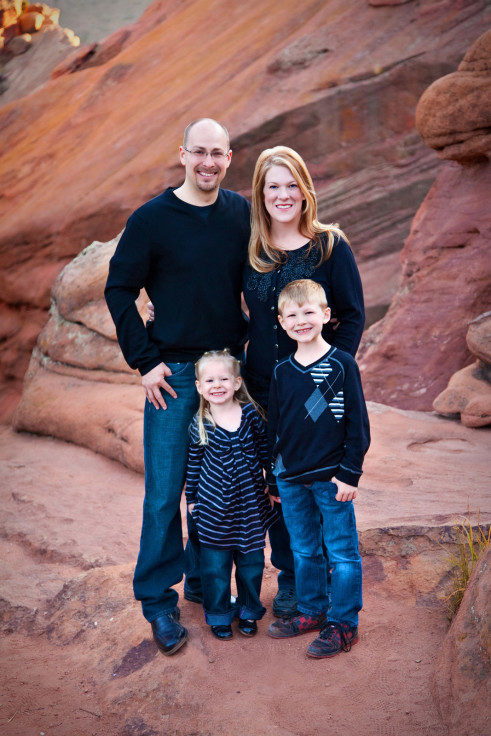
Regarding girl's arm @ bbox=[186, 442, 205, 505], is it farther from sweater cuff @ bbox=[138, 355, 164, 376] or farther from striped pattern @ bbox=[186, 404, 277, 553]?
sweater cuff @ bbox=[138, 355, 164, 376]

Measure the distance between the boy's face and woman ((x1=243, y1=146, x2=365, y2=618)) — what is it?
0.14 metres

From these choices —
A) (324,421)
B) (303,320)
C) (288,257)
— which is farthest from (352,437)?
(288,257)

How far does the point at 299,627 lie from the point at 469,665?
2.76 feet

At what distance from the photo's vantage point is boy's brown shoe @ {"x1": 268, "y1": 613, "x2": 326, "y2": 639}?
10.7 feet

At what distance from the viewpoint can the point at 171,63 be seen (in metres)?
14.9

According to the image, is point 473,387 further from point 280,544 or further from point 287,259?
point 287,259

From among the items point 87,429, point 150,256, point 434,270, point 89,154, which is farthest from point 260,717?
point 89,154

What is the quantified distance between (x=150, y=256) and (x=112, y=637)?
6.19 feet

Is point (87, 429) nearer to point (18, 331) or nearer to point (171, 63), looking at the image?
point (18, 331)

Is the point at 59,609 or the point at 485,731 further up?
the point at 485,731

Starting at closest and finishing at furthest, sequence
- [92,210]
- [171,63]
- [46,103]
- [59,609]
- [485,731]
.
A: [485,731] → [59,609] → [92,210] → [171,63] → [46,103]

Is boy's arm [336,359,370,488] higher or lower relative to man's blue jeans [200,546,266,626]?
higher

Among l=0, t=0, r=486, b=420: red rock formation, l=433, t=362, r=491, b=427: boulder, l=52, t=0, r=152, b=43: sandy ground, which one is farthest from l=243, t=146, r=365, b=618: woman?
l=52, t=0, r=152, b=43: sandy ground

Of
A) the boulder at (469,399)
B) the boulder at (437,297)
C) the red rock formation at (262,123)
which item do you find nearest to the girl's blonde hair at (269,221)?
the boulder at (469,399)
